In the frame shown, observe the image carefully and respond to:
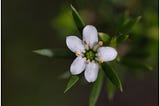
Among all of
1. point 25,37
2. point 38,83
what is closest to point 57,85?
point 38,83

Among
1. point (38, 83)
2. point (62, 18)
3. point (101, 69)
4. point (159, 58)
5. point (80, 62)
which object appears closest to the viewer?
point (80, 62)

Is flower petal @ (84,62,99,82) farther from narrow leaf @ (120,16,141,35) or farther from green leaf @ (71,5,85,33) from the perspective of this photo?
narrow leaf @ (120,16,141,35)

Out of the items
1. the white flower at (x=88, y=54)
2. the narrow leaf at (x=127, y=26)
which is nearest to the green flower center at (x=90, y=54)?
the white flower at (x=88, y=54)

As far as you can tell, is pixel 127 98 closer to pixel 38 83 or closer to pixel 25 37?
pixel 38 83

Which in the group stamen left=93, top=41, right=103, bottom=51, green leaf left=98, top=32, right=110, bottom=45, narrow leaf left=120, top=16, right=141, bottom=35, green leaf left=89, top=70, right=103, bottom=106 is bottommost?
green leaf left=89, top=70, right=103, bottom=106

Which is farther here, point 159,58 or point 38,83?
point 38,83

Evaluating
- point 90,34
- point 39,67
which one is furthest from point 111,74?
point 39,67

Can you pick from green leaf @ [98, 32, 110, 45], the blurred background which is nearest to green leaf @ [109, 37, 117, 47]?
green leaf @ [98, 32, 110, 45]

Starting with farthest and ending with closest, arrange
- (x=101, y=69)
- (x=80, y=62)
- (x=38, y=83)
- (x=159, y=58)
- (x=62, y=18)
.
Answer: (x=38, y=83)
(x=62, y=18)
(x=159, y=58)
(x=101, y=69)
(x=80, y=62)
